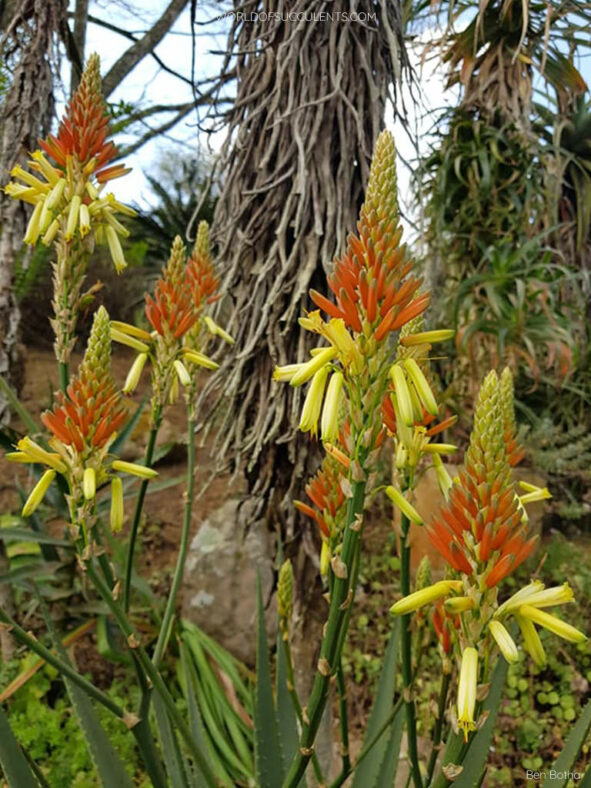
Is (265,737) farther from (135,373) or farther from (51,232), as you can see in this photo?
(51,232)

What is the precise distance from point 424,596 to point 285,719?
700mm

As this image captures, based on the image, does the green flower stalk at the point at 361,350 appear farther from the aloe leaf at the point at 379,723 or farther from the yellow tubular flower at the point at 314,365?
the aloe leaf at the point at 379,723

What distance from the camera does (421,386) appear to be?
53cm

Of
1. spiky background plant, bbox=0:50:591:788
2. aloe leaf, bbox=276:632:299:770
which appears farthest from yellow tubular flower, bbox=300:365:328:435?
aloe leaf, bbox=276:632:299:770

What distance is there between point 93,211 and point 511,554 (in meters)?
0.73

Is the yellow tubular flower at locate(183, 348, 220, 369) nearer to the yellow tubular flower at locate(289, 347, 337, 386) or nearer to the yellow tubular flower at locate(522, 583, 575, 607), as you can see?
the yellow tubular flower at locate(289, 347, 337, 386)

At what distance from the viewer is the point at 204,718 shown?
204cm

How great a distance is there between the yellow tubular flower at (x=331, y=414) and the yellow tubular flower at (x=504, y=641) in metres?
0.21

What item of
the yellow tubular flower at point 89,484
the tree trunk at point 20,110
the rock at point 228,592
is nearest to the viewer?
the yellow tubular flower at point 89,484

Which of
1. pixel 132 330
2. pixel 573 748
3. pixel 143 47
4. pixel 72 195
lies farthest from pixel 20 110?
pixel 143 47

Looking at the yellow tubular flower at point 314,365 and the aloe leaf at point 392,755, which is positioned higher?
the yellow tubular flower at point 314,365

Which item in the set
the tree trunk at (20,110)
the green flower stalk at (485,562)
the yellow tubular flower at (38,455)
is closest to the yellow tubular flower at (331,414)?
the green flower stalk at (485,562)

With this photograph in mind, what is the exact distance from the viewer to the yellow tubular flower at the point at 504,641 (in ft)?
1.49

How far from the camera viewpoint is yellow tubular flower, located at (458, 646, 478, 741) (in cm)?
46
